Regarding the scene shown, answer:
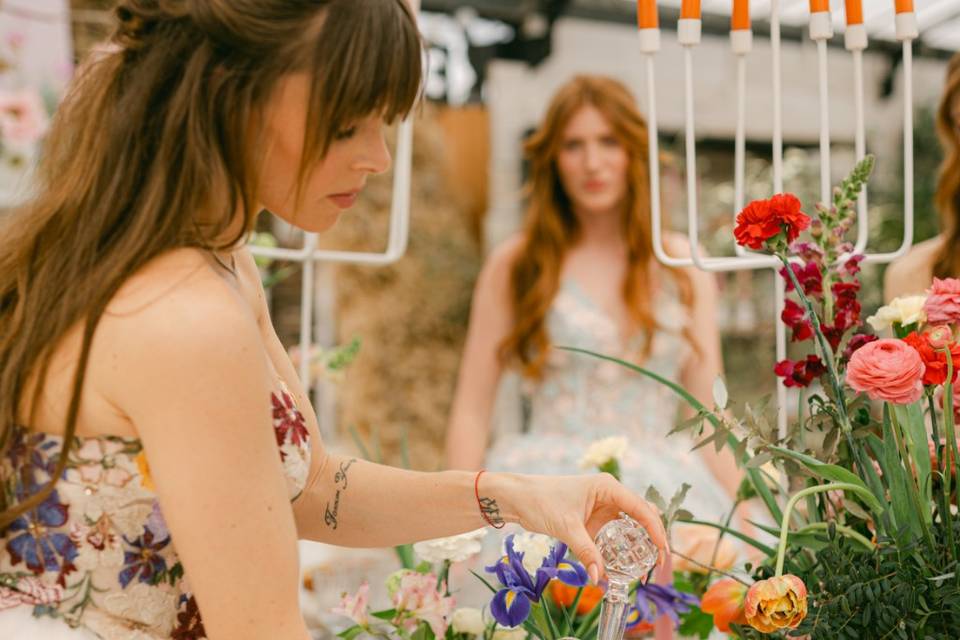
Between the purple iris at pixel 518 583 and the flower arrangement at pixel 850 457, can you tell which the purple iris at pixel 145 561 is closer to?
the purple iris at pixel 518 583

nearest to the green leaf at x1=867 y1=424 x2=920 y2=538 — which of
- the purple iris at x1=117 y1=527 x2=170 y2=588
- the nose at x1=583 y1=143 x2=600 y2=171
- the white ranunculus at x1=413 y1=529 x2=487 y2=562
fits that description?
the white ranunculus at x1=413 y1=529 x2=487 y2=562

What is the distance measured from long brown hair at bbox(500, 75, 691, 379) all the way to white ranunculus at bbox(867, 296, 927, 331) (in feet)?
3.86

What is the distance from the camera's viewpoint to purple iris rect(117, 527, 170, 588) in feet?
2.46

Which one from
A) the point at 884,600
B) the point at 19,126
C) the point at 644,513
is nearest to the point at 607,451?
the point at 644,513

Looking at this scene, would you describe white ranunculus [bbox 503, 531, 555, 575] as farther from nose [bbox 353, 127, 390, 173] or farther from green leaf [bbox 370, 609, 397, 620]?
nose [bbox 353, 127, 390, 173]

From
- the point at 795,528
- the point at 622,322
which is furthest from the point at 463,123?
the point at 795,528

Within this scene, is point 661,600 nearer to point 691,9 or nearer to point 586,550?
point 586,550

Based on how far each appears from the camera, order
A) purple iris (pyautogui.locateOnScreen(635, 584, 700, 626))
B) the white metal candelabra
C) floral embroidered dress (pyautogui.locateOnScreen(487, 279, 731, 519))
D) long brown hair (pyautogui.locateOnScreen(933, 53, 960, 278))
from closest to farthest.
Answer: purple iris (pyautogui.locateOnScreen(635, 584, 700, 626)) < the white metal candelabra < long brown hair (pyautogui.locateOnScreen(933, 53, 960, 278)) < floral embroidered dress (pyautogui.locateOnScreen(487, 279, 731, 519))

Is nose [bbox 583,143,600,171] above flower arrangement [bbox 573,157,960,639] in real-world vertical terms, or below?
above

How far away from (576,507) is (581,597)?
0.16m

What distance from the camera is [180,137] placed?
0.69 metres

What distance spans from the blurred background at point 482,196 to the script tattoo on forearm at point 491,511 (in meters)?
3.00

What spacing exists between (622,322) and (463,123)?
103 inches

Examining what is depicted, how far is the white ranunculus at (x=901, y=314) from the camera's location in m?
0.80
